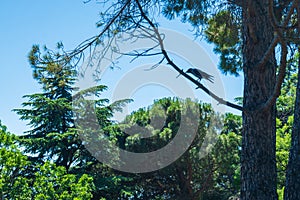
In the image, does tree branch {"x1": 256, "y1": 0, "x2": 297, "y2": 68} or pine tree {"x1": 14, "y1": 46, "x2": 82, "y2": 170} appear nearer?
tree branch {"x1": 256, "y1": 0, "x2": 297, "y2": 68}

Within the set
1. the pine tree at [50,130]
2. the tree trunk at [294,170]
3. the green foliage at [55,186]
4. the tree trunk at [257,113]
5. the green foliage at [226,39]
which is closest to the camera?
the tree trunk at [294,170]

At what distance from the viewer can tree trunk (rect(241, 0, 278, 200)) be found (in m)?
2.58

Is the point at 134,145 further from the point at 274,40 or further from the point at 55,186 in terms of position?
the point at 274,40

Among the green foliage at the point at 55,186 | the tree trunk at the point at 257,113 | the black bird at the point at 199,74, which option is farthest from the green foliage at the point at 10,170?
the tree trunk at the point at 257,113

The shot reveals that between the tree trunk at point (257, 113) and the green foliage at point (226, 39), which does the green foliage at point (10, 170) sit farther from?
the tree trunk at point (257, 113)

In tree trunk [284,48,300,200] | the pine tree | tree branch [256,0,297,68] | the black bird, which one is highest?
the pine tree

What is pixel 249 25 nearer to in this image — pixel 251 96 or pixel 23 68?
pixel 251 96

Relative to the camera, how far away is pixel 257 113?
2.65 meters

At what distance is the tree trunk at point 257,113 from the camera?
2582 mm

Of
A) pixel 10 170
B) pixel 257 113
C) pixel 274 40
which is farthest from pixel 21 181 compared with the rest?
pixel 274 40

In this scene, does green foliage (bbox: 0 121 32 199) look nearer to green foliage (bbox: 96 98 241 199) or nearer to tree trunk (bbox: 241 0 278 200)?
green foliage (bbox: 96 98 241 199)

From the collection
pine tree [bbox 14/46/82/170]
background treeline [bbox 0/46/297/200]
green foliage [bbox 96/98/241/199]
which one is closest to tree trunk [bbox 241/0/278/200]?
background treeline [bbox 0/46/297/200]

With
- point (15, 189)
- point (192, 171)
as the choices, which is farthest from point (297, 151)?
point (192, 171)

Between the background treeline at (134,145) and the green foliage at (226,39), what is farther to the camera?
the background treeline at (134,145)
